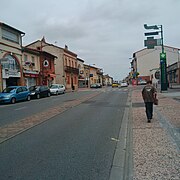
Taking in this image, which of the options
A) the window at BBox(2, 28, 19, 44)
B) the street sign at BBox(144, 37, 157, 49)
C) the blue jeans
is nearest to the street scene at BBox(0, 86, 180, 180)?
the blue jeans

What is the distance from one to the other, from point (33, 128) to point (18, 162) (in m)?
3.80

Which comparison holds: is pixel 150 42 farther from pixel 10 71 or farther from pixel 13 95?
pixel 10 71

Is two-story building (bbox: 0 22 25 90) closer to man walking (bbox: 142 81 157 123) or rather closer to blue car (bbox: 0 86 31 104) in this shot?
blue car (bbox: 0 86 31 104)

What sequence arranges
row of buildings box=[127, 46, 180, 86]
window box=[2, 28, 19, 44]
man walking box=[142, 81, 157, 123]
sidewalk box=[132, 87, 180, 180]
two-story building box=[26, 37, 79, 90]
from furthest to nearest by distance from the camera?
row of buildings box=[127, 46, 180, 86] → two-story building box=[26, 37, 79, 90] → window box=[2, 28, 19, 44] → man walking box=[142, 81, 157, 123] → sidewalk box=[132, 87, 180, 180]

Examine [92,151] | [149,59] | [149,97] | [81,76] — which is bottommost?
[92,151]

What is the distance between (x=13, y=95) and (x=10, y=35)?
11.2 metres

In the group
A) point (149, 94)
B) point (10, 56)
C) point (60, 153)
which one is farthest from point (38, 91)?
point (60, 153)

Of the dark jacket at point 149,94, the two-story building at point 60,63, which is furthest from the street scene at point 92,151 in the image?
the two-story building at point 60,63

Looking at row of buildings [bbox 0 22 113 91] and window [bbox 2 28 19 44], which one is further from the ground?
window [bbox 2 28 19 44]

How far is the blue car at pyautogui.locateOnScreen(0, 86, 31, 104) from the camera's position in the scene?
21927 mm

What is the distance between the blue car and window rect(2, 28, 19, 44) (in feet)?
27.5

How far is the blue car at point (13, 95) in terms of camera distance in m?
21.9

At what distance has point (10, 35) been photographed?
3053 centimetres

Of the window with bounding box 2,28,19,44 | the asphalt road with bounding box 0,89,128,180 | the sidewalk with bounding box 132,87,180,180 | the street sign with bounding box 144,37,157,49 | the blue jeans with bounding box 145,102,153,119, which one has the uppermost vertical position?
the window with bounding box 2,28,19,44
